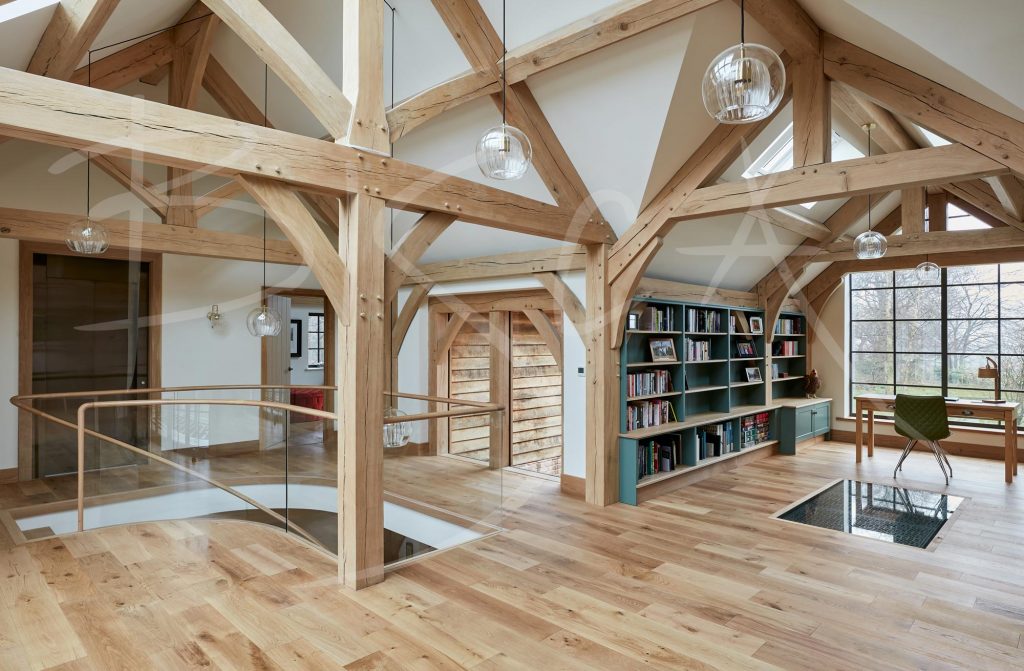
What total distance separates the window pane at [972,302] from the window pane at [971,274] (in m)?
0.08

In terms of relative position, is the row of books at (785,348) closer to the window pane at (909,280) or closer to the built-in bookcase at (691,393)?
the built-in bookcase at (691,393)

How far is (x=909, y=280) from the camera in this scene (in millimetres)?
8570

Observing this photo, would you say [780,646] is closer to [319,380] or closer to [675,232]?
[675,232]

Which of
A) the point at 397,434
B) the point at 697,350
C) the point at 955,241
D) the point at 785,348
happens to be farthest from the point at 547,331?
the point at 955,241

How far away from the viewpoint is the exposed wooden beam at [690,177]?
186 inches

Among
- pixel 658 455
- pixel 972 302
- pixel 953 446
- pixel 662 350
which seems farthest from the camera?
pixel 972 302

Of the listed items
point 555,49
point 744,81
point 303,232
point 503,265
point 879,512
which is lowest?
point 879,512

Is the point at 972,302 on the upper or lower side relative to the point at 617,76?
lower

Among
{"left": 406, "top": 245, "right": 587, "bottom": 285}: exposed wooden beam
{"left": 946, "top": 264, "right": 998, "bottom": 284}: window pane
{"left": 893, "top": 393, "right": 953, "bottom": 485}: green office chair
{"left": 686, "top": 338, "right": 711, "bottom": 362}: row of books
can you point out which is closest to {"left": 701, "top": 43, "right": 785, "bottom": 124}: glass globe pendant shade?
{"left": 406, "top": 245, "right": 587, "bottom": 285}: exposed wooden beam

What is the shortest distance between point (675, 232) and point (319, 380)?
8.04m

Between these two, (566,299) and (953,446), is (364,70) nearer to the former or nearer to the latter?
(566,299)

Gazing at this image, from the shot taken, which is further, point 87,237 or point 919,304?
point 919,304

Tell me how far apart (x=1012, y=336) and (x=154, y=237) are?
10.3 meters

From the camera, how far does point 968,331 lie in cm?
812
